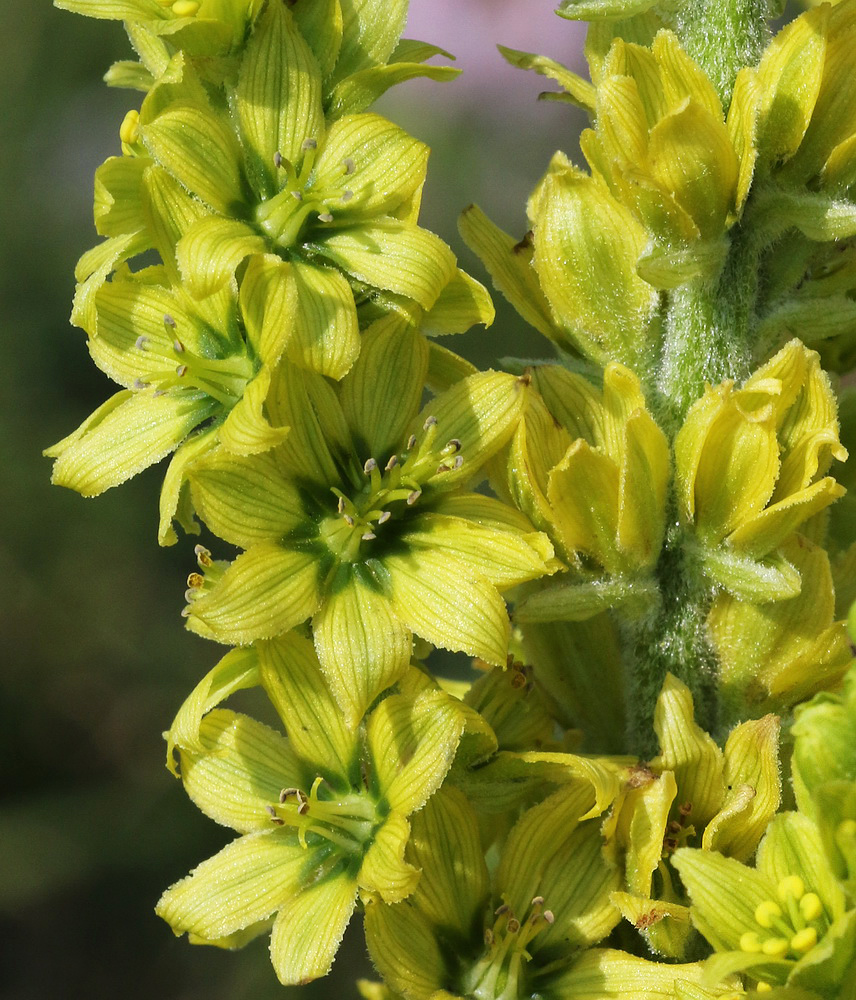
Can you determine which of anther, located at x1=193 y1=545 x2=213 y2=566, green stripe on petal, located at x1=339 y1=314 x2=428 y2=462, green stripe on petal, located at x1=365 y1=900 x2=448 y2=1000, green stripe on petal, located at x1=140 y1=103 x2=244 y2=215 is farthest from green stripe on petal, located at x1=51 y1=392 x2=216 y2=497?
green stripe on petal, located at x1=365 y1=900 x2=448 y2=1000

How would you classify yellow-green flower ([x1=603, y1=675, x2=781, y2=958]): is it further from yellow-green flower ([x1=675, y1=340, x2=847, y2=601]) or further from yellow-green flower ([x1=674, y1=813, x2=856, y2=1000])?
yellow-green flower ([x1=675, y1=340, x2=847, y2=601])

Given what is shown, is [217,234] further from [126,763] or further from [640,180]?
[126,763]

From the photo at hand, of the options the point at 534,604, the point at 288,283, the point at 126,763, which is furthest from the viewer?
the point at 126,763

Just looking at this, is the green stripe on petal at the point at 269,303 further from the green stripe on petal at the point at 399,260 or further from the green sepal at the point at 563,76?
the green sepal at the point at 563,76

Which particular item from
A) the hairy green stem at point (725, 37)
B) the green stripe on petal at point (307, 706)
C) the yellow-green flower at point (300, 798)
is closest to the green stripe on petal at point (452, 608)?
the yellow-green flower at point (300, 798)

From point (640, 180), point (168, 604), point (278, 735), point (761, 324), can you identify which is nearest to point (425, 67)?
point (640, 180)
